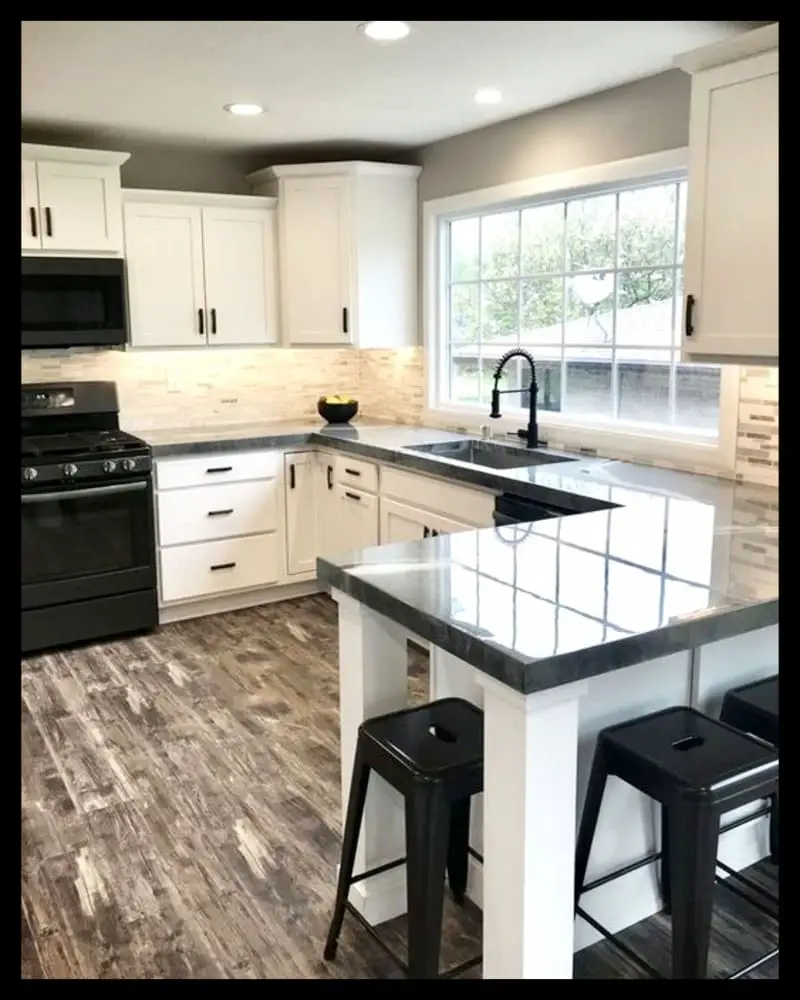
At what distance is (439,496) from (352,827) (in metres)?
1.94

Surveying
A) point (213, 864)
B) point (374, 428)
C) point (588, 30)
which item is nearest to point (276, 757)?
point (213, 864)

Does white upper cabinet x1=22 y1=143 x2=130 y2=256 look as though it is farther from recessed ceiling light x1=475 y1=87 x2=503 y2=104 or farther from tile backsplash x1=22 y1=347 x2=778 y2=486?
recessed ceiling light x1=475 y1=87 x2=503 y2=104

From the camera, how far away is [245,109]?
3.68 meters

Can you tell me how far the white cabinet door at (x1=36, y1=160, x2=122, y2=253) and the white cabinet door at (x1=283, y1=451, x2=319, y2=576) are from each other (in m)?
1.35

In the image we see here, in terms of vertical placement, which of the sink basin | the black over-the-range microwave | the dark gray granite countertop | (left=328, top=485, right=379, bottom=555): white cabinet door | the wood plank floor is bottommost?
the wood plank floor

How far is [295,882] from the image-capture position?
2.38 meters

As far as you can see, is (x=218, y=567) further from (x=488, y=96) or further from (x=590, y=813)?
(x=590, y=813)

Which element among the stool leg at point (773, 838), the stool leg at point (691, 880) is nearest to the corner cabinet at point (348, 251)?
the stool leg at point (773, 838)

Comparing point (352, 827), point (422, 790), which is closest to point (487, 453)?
point (352, 827)

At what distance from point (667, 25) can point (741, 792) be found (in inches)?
86.4

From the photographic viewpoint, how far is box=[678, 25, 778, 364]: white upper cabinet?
255 cm

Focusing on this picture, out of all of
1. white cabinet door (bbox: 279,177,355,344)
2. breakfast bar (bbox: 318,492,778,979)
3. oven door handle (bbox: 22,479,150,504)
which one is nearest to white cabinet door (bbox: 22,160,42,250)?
oven door handle (bbox: 22,479,150,504)

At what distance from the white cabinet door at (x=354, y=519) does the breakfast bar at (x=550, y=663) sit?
178cm
